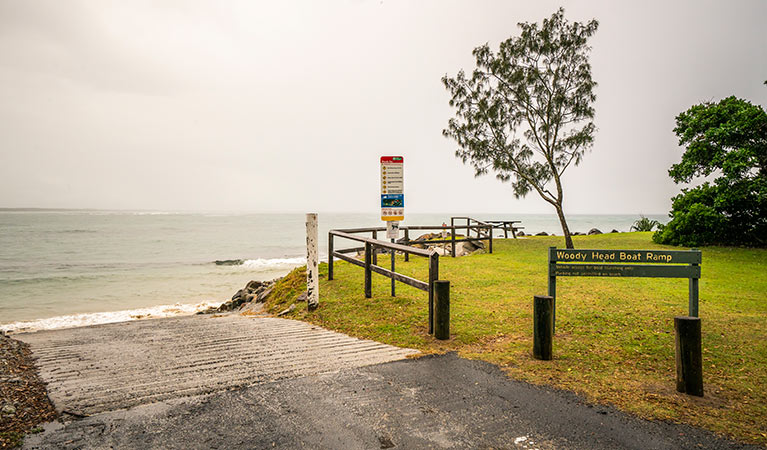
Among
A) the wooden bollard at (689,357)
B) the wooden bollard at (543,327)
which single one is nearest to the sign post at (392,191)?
the wooden bollard at (543,327)

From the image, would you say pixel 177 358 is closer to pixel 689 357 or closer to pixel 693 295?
pixel 689 357

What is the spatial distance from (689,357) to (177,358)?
18.0 ft

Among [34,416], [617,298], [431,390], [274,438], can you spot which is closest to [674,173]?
[617,298]

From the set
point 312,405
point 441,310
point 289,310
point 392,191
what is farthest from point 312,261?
point 312,405

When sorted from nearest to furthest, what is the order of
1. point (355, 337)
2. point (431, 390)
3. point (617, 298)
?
point (431, 390) → point (355, 337) → point (617, 298)

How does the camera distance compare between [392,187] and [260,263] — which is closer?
[392,187]

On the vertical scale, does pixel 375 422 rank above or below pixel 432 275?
below

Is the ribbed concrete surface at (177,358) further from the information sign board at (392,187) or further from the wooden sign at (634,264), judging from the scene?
the information sign board at (392,187)

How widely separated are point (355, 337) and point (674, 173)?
16387 millimetres

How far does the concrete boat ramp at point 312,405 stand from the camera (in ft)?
9.59

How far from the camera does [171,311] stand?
12148mm

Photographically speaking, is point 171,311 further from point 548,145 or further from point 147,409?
point 548,145

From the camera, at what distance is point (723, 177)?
1463 cm

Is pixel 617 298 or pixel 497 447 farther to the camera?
pixel 617 298
